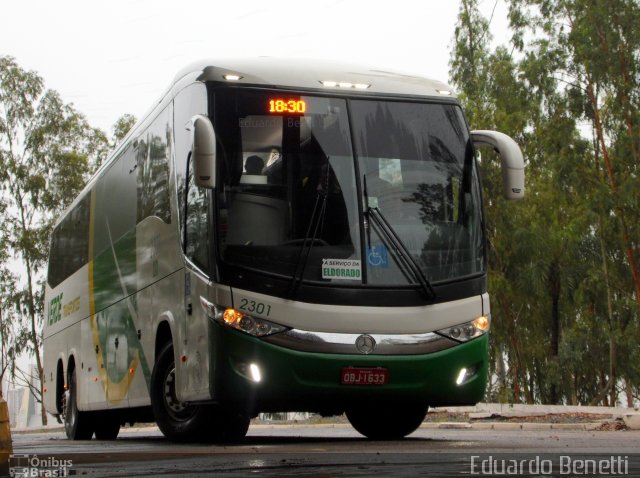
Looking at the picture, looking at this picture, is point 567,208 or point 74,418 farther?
→ point 567,208

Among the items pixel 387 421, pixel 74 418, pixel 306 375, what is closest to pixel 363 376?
pixel 306 375

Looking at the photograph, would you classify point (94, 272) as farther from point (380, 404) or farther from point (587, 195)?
point (587, 195)

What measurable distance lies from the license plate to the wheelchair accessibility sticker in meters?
0.97

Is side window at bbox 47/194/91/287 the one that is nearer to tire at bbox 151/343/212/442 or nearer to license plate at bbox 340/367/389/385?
tire at bbox 151/343/212/442

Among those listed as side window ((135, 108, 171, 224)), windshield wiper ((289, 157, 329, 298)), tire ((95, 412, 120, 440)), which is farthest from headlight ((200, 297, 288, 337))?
tire ((95, 412, 120, 440))

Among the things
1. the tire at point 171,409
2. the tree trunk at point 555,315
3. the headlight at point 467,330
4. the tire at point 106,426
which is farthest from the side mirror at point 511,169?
the tree trunk at point 555,315

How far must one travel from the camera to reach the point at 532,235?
3919cm

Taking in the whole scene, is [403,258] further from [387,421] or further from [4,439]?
[4,439]

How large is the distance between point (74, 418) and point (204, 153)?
354 inches

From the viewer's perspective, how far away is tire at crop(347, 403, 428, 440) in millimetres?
13438

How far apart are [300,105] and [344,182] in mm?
945

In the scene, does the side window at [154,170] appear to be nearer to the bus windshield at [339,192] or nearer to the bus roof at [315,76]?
the bus roof at [315,76]

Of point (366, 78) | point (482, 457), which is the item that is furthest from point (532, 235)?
point (482, 457)

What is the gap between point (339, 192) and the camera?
1132 centimetres
